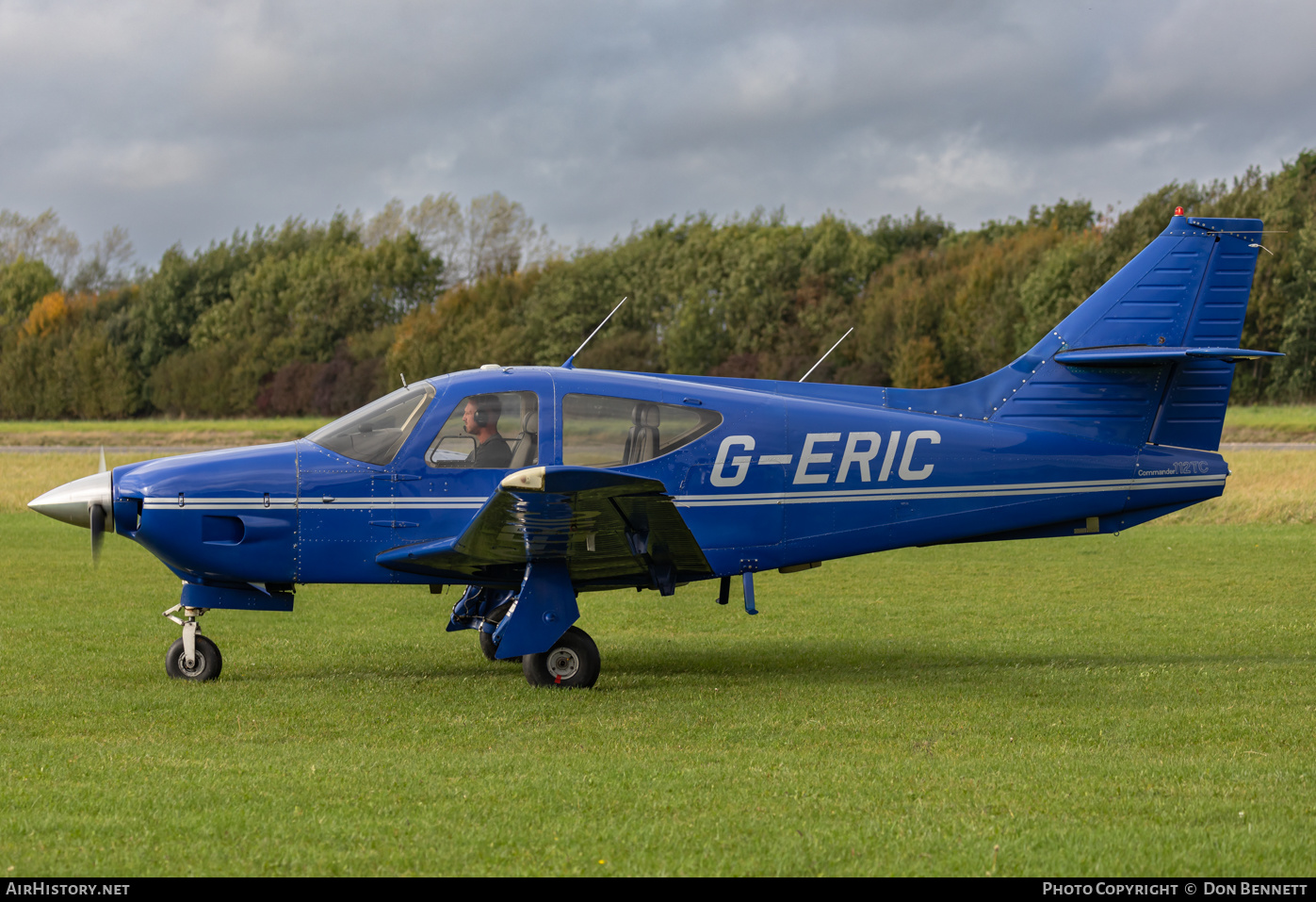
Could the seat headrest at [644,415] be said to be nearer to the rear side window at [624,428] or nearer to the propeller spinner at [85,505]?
the rear side window at [624,428]

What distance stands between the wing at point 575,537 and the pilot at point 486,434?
62cm

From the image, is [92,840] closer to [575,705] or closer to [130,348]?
[575,705]

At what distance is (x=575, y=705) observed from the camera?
7227mm

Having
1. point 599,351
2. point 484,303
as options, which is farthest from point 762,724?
point 484,303

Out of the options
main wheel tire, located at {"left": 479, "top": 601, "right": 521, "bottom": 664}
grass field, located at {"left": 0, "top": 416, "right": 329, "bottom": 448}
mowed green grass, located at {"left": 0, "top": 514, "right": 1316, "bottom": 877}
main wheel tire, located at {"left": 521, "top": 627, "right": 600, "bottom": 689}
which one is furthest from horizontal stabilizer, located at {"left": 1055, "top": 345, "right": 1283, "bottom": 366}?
grass field, located at {"left": 0, "top": 416, "right": 329, "bottom": 448}

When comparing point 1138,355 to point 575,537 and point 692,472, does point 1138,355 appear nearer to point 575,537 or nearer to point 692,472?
point 692,472

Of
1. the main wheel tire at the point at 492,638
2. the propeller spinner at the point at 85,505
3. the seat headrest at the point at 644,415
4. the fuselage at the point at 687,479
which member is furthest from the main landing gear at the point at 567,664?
the propeller spinner at the point at 85,505

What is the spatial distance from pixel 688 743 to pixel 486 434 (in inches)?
110

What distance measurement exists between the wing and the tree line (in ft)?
135

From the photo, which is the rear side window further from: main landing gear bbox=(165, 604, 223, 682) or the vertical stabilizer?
main landing gear bbox=(165, 604, 223, 682)

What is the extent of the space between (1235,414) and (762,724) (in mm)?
36427

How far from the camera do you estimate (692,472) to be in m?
7.99

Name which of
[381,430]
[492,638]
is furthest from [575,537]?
[492,638]

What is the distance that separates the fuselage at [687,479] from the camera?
776cm
